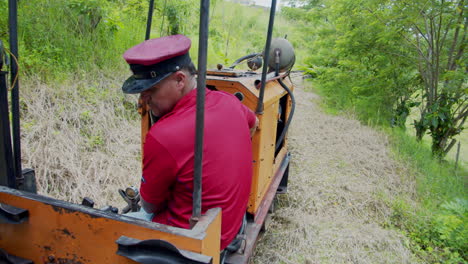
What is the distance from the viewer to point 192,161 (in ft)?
4.92

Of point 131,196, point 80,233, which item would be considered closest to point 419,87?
point 131,196

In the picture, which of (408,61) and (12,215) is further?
(408,61)

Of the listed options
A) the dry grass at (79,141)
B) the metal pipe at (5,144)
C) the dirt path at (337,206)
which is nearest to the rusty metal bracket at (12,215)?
the metal pipe at (5,144)

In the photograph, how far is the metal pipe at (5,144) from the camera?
1.56m

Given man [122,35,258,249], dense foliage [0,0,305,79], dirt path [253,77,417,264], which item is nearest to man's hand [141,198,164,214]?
man [122,35,258,249]

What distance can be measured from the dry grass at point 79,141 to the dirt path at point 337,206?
1.87 meters

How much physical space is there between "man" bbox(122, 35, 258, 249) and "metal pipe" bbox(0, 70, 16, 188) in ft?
1.90

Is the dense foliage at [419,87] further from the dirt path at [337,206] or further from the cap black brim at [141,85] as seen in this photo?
the cap black brim at [141,85]

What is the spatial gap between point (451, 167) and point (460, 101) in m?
1.41

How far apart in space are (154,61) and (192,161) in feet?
1.61

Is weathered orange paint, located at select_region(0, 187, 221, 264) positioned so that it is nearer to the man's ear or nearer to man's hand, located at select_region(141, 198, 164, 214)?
man's hand, located at select_region(141, 198, 164, 214)

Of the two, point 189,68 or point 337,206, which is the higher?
point 189,68

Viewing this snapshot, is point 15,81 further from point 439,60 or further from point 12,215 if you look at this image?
point 439,60

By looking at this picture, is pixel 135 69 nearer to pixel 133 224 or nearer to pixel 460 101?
pixel 133 224
